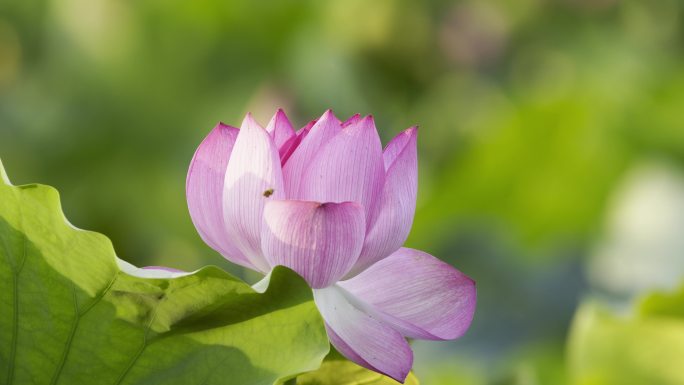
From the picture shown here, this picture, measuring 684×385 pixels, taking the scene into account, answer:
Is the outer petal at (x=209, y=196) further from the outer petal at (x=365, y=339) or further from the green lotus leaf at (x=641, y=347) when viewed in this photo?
the green lotus leaf at (x=641, y=347)

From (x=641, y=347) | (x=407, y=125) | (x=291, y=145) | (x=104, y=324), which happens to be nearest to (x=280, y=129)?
(x=291, y=145)

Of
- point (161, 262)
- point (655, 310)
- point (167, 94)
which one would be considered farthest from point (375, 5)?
point (655, 310)

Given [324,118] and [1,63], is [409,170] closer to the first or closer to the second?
[324,118]

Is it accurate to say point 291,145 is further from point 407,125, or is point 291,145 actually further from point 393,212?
point 407,125

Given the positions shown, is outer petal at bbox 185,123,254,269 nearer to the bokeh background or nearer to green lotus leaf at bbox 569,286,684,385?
green lotus leaf at bbox 569,286,684,385

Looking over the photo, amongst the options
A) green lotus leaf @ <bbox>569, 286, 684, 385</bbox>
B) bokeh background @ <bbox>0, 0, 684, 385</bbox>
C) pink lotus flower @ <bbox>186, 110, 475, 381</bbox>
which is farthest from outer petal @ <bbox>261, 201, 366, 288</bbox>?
bokeh background @ <bbox>0, 0, 684, 385</bbox>

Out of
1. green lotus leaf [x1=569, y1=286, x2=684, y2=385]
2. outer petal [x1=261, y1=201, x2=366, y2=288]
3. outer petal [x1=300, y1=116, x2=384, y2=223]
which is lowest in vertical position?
green lotus leaf [x1=569, y1=286, x2=684, y2=385]
